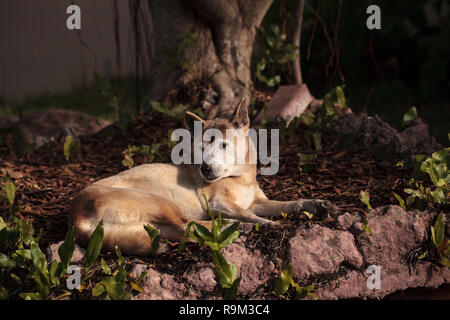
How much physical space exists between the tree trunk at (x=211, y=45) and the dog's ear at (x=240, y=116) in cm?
208

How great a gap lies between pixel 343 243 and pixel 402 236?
21.1 inches

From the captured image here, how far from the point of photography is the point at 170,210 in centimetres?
345

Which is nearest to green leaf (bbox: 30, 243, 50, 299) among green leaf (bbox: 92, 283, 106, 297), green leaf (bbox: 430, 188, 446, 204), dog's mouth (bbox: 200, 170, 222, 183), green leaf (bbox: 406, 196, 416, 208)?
green leaf (bbox: 92, 283, 106, 297)

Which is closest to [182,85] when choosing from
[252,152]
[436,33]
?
[252,152]

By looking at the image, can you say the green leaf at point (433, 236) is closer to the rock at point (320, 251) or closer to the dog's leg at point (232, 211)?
the rock at point (320, 251)

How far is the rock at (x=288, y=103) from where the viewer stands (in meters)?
5.80

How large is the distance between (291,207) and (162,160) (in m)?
1.80

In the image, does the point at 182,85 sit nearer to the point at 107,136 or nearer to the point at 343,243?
the point at 107,136

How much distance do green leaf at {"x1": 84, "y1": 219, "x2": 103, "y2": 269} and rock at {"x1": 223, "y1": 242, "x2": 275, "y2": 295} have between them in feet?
2.91

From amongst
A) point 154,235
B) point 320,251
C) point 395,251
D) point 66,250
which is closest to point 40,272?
point 66,250

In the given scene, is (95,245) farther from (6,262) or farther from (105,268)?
(6,262)

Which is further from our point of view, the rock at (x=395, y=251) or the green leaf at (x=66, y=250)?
the rock at (x=395, y=251)

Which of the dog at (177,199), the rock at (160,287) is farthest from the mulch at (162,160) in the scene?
the dog at (177,199)

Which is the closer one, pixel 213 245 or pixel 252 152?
pixel 213 245
